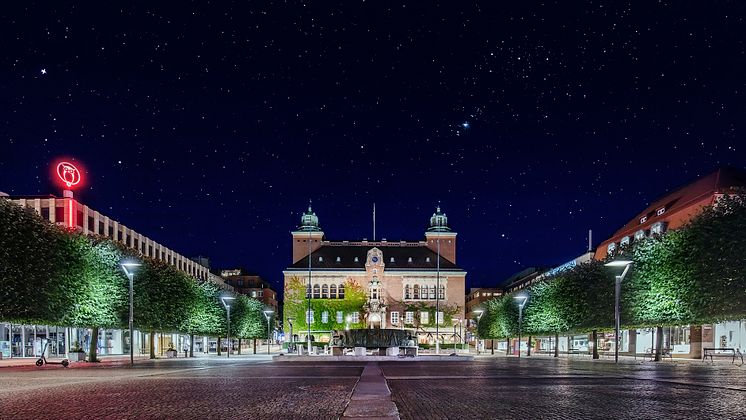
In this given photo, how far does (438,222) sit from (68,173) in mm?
85565

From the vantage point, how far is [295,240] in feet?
465

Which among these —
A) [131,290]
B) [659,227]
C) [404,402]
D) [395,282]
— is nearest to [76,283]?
[131,290]

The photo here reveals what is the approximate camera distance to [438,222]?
144625mm

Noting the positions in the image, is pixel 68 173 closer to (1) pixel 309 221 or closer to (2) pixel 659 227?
(2) pixel 659 227

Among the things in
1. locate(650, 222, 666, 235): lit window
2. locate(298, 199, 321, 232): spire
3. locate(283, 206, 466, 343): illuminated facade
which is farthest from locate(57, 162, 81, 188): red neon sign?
locate(298, 199, 321, 232): spire

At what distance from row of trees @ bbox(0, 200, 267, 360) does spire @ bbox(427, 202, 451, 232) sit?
8304 centimetres

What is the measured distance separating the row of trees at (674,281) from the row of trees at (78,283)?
3329 cm

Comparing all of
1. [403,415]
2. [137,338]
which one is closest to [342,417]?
[403,415]

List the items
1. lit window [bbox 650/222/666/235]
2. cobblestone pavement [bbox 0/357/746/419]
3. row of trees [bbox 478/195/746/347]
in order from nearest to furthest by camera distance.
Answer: cobblestone pavement [bbox 0/357/746/419] → row of trees [bbox 478/195/746/347] → lit window [bbox 650/222/666/235]

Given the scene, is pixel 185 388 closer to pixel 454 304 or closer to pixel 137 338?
pixel 137 338

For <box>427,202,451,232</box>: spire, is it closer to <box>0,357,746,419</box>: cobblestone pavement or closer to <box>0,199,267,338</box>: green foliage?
<box>0,199,267,338</box>: green foliage

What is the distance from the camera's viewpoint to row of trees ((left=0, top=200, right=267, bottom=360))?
3494cm

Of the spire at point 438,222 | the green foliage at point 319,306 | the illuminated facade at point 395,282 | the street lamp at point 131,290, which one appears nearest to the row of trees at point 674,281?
the street lamp at point 131,290

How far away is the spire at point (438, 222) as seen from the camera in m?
144
